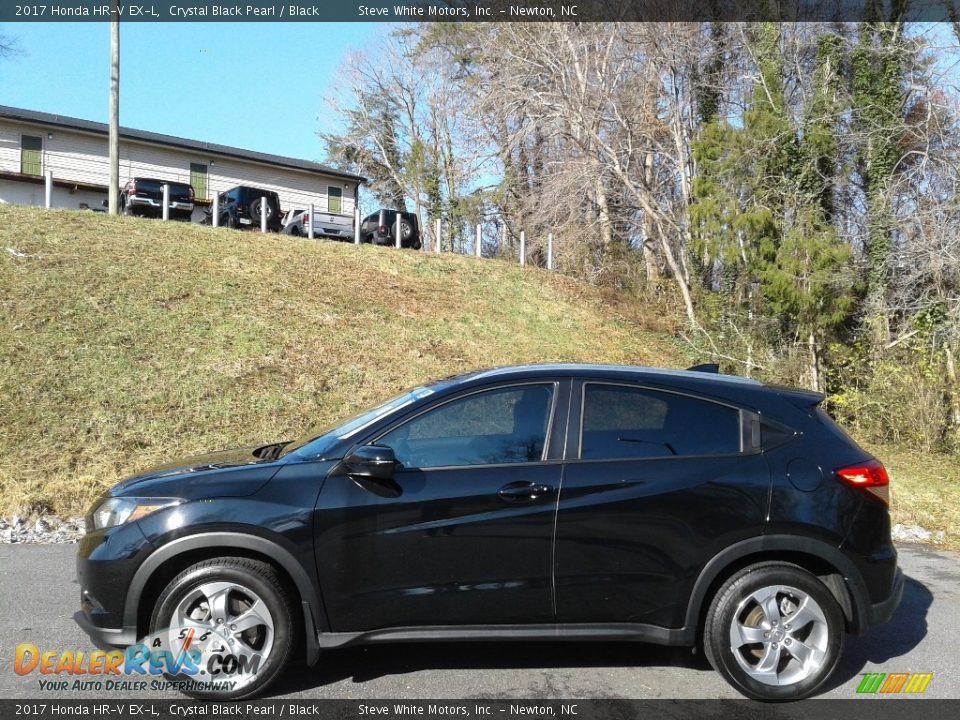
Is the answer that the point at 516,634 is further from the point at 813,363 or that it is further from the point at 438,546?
the point at 813,363

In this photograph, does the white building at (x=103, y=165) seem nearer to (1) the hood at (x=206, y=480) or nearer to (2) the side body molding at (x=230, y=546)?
(1) the hood at (x=206, y=480)

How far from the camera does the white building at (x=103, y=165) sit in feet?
99.6

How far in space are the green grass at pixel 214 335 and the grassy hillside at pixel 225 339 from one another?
0.04 meters

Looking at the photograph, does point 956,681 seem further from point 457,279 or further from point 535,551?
point 457,279

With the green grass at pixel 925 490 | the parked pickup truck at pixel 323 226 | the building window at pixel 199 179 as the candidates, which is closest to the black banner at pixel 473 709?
the green grass at pixel 925 490

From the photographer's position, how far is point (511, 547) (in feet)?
13.1

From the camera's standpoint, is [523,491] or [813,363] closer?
[523,491]

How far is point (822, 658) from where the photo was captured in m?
4.02

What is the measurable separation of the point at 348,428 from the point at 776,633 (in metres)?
2.52

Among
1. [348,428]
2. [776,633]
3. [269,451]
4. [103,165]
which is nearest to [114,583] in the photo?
[269,451]

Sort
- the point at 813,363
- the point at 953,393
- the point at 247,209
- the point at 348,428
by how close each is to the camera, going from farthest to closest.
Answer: the point at 247,209
the point at 813,363
the point at 953,393
the point at 348,428

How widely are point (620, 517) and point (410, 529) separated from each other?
108cm

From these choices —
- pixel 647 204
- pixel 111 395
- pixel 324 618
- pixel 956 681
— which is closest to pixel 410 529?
pixel 324 618

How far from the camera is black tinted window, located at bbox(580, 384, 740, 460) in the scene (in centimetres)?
421
